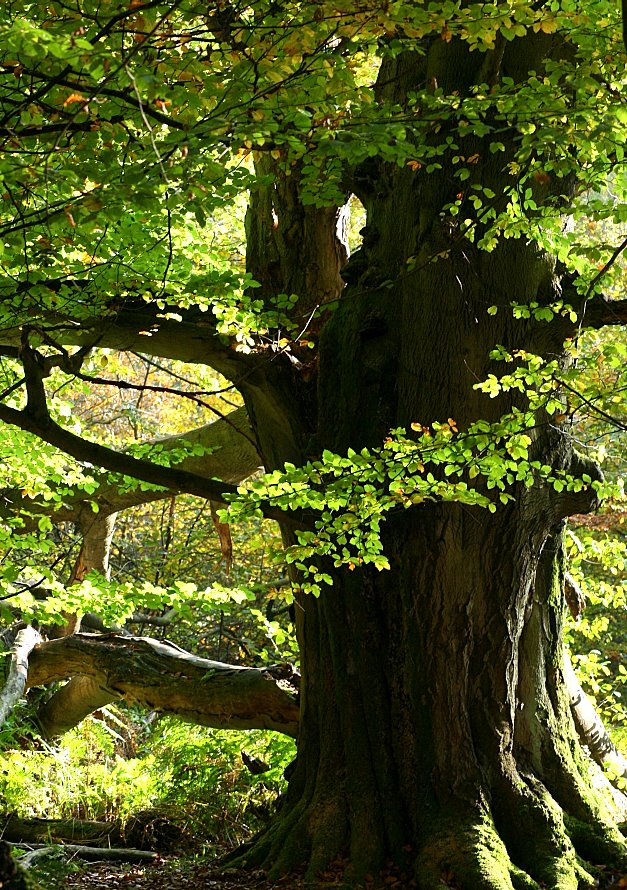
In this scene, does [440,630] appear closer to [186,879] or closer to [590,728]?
[590,728]

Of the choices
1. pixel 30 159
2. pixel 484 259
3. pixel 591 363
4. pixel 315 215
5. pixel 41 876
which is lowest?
pixel 41 876

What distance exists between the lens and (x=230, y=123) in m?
2.90

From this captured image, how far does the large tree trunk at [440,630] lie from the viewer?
5020 millimetres

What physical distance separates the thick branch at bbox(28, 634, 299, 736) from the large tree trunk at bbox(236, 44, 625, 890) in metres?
1.06

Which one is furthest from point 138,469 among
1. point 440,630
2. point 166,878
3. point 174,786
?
point 174,786

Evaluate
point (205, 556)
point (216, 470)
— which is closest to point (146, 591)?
point (216, 470)

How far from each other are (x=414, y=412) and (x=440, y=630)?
4.22 feet

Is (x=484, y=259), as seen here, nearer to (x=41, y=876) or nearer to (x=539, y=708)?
(x=539, y=708)

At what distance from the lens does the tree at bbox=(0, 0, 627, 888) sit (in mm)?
4188

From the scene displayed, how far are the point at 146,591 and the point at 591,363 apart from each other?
11.7ft

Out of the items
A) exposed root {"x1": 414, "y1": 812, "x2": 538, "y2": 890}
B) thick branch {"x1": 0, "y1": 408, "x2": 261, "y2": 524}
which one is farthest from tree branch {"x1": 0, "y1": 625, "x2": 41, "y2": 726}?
exposed root {"x1": 414, "y1": 812, "x2": 538, "y2": 890}

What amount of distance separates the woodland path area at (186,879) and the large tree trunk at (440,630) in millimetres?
91

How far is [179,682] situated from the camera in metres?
6.94

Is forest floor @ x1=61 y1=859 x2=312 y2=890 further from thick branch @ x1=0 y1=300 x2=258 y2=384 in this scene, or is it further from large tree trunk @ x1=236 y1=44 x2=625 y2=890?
thick branch @ x1=0 y1=300 x2=258 y2=384
